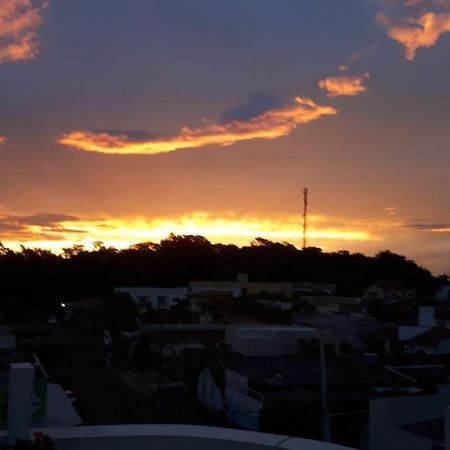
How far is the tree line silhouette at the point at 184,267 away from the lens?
203 ft

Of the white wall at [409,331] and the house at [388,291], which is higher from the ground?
the house at [388,291]

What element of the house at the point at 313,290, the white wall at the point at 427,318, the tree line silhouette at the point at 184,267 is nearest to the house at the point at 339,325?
the white wall at the point at 427,318

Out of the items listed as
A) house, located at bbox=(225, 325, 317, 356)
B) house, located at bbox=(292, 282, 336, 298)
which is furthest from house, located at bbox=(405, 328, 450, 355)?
house, located at bbox=(292, 282, 336, 298)

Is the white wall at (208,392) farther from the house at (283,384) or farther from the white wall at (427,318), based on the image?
the white wall at (427,318)

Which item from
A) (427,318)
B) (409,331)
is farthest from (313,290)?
(409,331)

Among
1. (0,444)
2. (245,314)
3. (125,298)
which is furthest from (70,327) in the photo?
(0,444)

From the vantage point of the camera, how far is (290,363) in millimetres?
20844

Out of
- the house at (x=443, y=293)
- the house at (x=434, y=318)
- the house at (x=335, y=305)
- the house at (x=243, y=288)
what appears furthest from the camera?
the house at (x=443, y=293)

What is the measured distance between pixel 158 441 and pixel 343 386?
14.2m

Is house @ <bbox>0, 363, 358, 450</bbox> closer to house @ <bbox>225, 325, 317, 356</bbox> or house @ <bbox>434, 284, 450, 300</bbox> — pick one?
house @ <bbox>225, 325, 317, 356</bbox>

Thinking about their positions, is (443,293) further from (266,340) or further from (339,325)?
(266,340)

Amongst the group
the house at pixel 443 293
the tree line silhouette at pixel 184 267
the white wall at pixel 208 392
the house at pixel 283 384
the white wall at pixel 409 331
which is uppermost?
the tree line silhouette at pixel 184 267

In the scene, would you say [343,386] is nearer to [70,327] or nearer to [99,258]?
[70,327]

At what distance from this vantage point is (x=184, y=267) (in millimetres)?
68875
